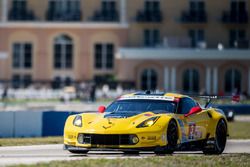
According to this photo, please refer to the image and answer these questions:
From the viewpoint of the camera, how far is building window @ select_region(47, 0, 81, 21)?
68.1 metres

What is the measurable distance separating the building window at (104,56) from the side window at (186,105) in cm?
4913

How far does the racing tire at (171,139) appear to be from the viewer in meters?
17.6

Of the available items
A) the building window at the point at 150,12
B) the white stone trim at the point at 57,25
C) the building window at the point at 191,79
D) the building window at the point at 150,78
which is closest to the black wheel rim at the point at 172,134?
the building window at the point at 150,78

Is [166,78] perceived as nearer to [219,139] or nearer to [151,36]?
[151,36]

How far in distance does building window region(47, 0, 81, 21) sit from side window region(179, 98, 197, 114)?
49.3 m

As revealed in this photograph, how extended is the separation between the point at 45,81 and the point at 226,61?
13.2 m

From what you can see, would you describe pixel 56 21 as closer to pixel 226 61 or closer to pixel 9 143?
pixel 226 61

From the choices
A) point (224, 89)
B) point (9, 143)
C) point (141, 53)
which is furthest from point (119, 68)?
point (9, 143)

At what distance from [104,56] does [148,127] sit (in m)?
51.4

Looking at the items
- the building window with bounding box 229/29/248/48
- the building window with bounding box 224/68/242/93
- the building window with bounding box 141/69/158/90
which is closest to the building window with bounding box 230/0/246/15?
the building window with bounding box 229/29/248/48

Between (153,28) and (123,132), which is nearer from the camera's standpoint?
(123,132)

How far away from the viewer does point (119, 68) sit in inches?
2655

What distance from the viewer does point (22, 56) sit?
68.1m

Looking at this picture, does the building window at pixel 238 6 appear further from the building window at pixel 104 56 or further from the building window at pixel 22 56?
the building window at pixel 22 56
